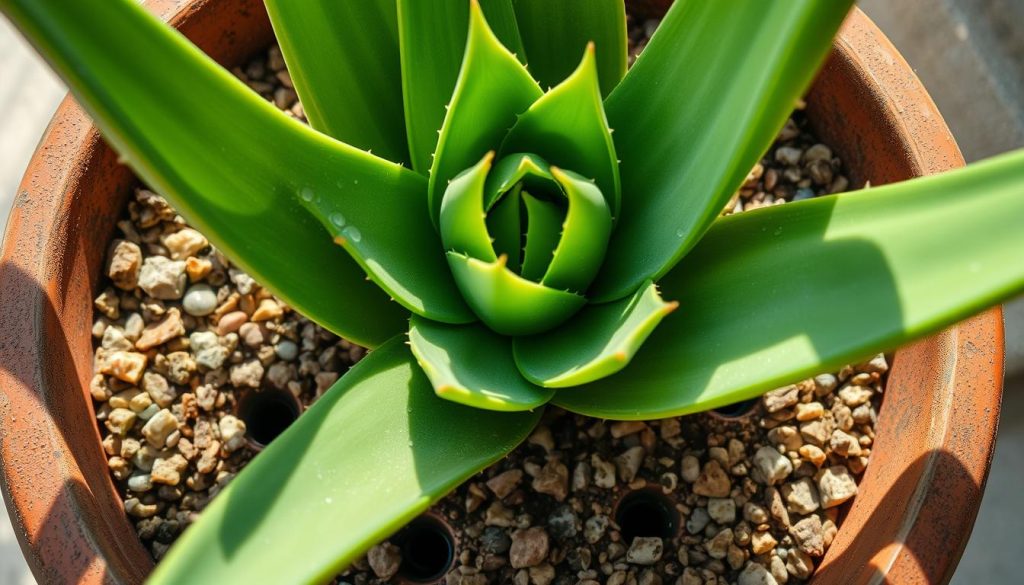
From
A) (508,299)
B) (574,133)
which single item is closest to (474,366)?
(508,299)

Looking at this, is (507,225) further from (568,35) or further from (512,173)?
(568,35)

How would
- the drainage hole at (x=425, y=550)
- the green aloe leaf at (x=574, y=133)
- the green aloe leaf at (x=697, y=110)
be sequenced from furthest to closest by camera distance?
1. the drainage hole at (x=425, y=550)
2. the green aloe leaf at (x=574, y=133)
3. the green aloe leaf at (x=697, y=110)

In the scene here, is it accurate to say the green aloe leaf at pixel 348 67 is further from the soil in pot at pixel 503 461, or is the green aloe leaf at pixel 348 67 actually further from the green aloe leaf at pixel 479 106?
the soil in pot at pixel 503 461

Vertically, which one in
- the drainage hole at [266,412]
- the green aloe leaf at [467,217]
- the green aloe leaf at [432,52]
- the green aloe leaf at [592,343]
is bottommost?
the drainage hole at [266,412]

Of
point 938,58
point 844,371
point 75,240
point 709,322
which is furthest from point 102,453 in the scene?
point 938,58

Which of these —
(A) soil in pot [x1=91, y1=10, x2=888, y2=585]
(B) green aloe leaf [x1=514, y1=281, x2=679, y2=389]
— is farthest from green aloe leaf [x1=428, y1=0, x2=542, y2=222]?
(A) soil in pot [x1=91, y1=10, x2=888, y2=585]

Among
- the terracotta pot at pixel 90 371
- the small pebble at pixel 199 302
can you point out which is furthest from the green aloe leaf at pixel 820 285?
the small pebble at pixel 199 302

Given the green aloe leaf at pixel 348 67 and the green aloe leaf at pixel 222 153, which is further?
the green aloe leaf at pixel 348 67
